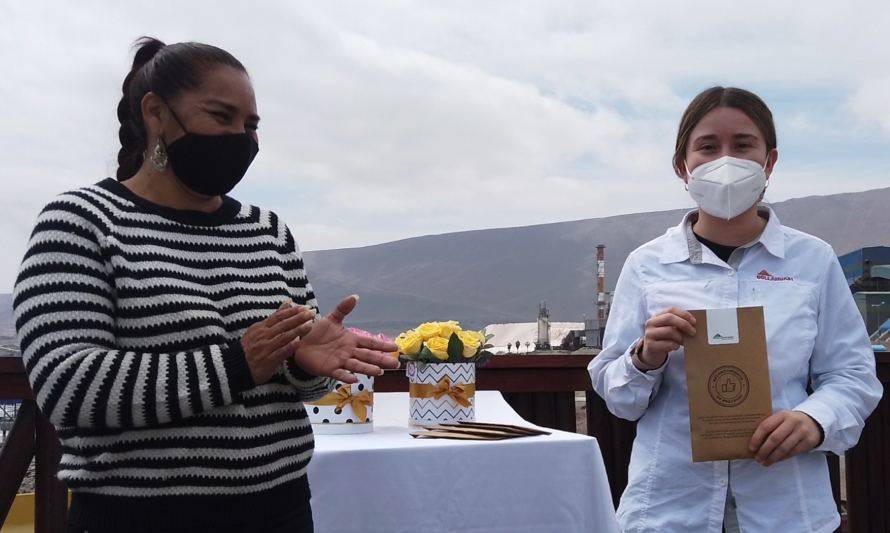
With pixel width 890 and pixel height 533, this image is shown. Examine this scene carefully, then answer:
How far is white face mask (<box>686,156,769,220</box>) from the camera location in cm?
146

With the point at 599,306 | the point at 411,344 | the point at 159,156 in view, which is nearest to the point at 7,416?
the point at 411,344

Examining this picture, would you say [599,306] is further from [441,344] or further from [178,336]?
[178,336]

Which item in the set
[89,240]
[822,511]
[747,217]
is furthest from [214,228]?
[822,511]

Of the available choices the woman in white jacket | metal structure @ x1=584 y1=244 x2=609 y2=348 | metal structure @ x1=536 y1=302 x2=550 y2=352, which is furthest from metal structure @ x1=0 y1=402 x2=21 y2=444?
metal structure @ x1=536 y1=302 x2=550 y2=352

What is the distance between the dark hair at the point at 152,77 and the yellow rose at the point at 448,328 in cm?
90

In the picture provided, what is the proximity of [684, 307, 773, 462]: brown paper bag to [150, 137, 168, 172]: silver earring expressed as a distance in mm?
916

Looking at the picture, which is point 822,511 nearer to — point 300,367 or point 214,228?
point 300,367

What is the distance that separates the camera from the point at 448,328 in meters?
1.96

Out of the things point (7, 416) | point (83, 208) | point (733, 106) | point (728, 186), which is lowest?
point (7, 416)

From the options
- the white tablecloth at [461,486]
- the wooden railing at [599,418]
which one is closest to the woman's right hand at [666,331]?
the white tablecloth at [461,486]

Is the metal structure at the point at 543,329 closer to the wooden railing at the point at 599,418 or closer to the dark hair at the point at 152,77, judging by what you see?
the wooden railing at the point at 599,418

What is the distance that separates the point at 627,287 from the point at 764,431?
367 millimetres

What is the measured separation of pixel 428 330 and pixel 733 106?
87 cm

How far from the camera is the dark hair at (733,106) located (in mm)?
1501
